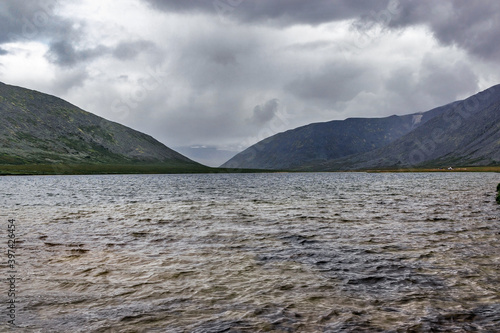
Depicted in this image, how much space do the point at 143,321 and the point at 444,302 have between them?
1032 centimetres

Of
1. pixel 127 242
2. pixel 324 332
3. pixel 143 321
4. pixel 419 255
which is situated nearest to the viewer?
pixel 324 332

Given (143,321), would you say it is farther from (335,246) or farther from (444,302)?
(335,246)

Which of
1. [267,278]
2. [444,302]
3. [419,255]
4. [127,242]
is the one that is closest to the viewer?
[444,302]

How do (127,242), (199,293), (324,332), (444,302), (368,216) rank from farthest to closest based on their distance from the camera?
(368,216), (127,242), (199,293), (444,302), (324,332)

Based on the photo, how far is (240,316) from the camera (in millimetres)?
11031

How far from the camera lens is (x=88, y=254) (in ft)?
66.2

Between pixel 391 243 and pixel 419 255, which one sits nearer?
pixel 419 255

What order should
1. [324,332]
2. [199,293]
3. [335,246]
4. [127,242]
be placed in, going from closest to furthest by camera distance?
[324,332], [199,293], [335,246], [127,242]

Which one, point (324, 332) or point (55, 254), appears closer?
point (324, 332)

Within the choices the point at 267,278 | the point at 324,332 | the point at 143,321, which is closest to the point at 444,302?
the point at 324,332

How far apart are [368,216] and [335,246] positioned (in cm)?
1593

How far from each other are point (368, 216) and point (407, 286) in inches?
910

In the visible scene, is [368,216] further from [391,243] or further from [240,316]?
[240,316]

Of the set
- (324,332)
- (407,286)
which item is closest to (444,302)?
(407,286)
